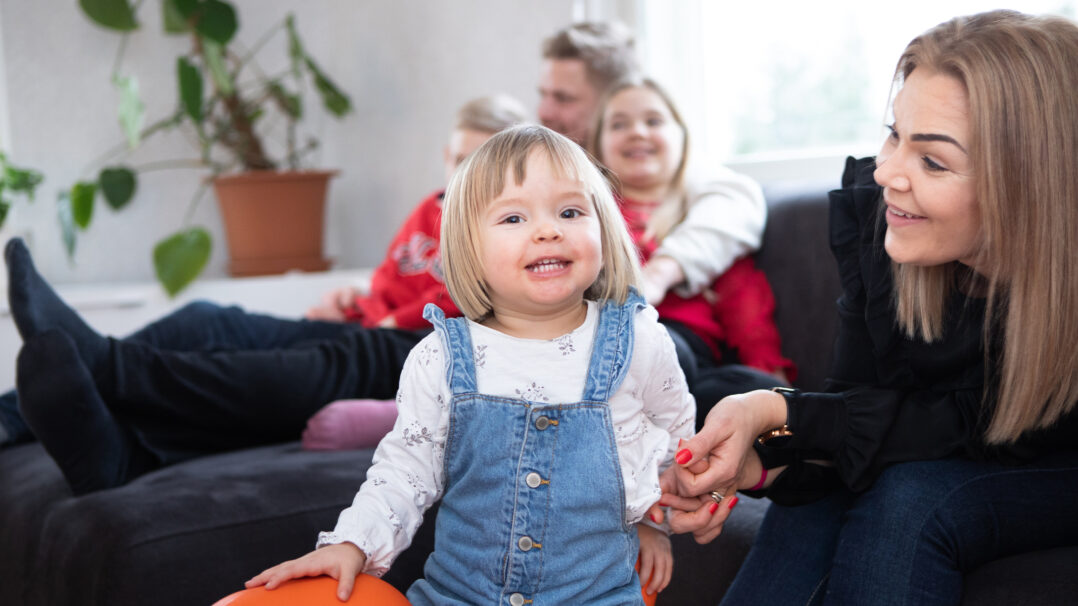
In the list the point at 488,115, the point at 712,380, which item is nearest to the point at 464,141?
the point at 488,115

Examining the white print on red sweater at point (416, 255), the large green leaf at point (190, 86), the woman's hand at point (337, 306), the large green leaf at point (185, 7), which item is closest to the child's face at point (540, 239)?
the white print on red sweater at point (416, 255)

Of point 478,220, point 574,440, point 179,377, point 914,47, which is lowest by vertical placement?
point 179,377

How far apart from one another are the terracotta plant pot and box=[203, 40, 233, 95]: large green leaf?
11.1 inches

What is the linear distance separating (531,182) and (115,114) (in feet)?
9.40

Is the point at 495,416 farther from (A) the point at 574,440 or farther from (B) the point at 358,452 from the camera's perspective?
(B) the point at 358,452

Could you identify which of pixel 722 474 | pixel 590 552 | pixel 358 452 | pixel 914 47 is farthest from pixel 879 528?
pixel 358 452

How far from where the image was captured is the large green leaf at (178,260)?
2.92 meters

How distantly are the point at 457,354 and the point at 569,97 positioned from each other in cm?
144

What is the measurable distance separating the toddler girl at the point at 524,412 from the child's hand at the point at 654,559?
65 mm

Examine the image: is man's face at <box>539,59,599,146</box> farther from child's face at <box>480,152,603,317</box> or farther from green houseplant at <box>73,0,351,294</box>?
child's face at <box>480,152,603,317</box>

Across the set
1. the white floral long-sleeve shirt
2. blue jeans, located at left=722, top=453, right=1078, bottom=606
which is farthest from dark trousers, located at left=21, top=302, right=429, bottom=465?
blue jeans, located at left=722, top=453, right=1078, bottom=606

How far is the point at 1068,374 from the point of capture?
1.03 metres

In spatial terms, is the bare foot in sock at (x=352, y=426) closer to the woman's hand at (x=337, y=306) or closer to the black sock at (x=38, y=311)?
the black sock at (x=38, y=311)

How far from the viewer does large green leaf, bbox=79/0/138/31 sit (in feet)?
10.3
